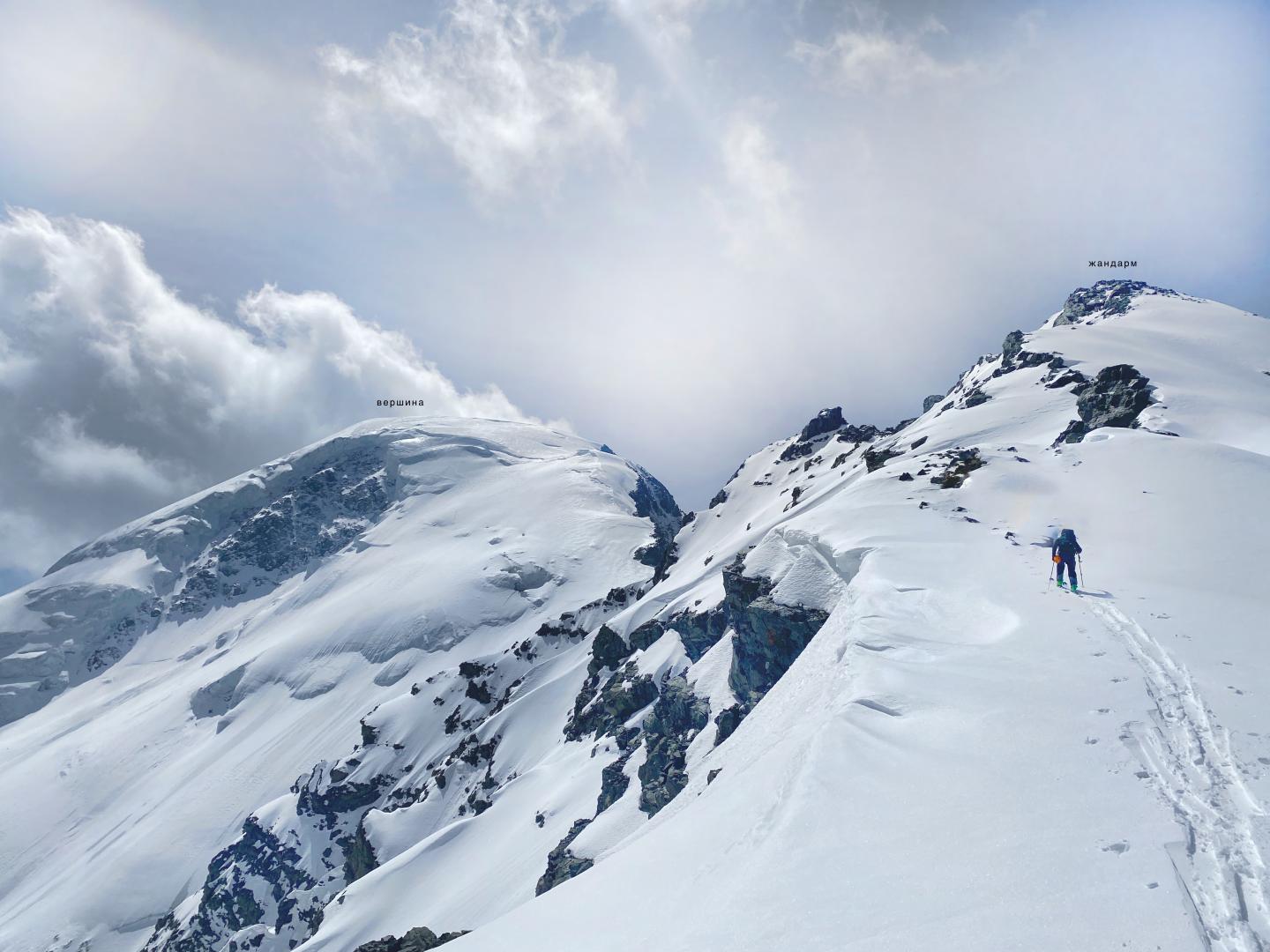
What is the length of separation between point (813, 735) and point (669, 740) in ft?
121

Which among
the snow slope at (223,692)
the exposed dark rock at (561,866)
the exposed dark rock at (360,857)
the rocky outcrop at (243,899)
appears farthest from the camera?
the snow slope at (223,692)

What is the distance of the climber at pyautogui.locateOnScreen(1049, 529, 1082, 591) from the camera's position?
57.3 ft

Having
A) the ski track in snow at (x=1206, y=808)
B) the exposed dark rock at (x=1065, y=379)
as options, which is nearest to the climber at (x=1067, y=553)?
the ski track in snow at (x=1206, y=808)

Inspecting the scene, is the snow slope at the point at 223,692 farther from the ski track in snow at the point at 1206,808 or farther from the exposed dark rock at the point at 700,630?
the ski track in snow at the point at 1206,808

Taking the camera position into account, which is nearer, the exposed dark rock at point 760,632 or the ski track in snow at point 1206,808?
the ski track in snow at point 1206,808

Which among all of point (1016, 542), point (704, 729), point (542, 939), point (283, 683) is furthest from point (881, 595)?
point (283, 683)

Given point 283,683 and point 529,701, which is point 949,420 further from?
point 283,683

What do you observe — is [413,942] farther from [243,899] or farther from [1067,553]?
[243,899]

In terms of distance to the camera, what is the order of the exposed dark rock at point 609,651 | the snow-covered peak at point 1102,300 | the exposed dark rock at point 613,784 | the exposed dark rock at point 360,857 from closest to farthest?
the exposed dark rock at point 613,784, the exposed dark rock at point 609,651, the exposed dark rock at point 360,857, the snow-covered peak at point 1102,300

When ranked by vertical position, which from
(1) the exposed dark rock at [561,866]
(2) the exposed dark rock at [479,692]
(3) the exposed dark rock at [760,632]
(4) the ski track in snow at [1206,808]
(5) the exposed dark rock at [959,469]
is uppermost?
(5) the exposed dark rock at [959,469]

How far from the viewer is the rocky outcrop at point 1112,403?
49.5m

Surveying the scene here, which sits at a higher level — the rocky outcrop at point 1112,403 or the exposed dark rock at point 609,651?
the rocky outcrop at point 1112,403

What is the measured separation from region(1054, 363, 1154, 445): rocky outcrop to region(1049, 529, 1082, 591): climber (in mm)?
35777

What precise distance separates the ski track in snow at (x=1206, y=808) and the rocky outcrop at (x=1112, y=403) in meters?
44.7
